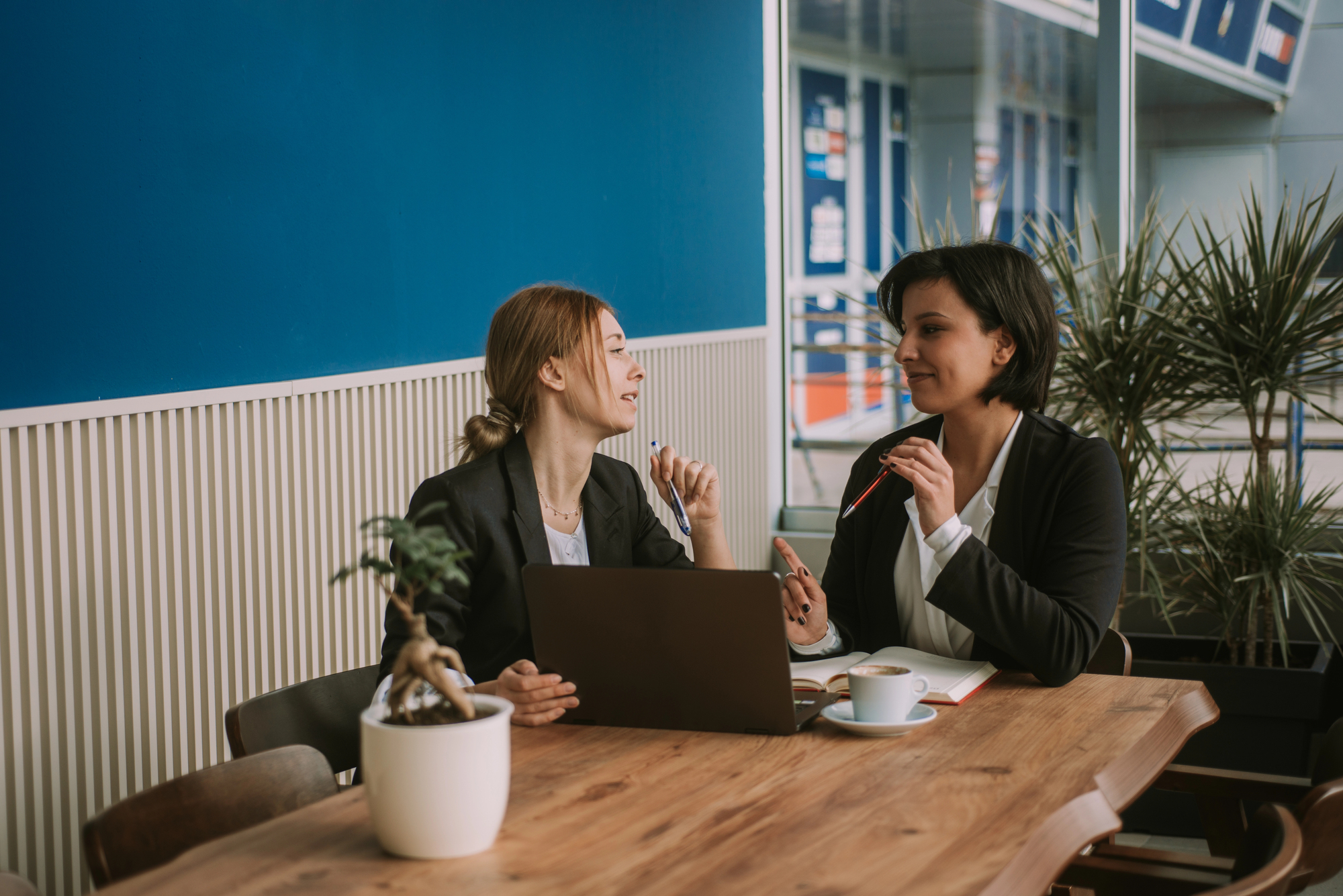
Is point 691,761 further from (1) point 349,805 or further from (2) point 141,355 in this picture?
(2) point 141,355

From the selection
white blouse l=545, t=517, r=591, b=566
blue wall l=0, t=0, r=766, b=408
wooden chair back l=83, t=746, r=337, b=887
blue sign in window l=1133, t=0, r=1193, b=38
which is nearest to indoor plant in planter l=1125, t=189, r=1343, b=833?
blue sign in window l=1133, t=0, r=1193, b=38

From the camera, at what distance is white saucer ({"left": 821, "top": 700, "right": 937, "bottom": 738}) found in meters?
1.66

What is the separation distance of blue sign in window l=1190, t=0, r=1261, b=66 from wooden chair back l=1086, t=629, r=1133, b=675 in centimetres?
320

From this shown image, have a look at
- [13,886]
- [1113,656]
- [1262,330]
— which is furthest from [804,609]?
[1262,330]

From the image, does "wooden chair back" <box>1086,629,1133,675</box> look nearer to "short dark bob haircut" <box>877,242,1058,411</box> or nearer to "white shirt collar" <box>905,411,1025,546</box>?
"white shirt collar" <box>905,411,1025,546</box>

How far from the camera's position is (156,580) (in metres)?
2.55

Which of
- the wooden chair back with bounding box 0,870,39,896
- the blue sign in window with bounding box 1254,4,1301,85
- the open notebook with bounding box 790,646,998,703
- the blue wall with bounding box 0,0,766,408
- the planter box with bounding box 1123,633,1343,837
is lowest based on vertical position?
the planter box with bounding box 1123,633,1343,837

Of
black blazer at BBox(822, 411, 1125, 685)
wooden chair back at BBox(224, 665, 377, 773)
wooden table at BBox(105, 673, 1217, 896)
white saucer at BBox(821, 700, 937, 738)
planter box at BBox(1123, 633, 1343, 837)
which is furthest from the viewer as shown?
planter box at BBox(1123, 633, 1343, 837)

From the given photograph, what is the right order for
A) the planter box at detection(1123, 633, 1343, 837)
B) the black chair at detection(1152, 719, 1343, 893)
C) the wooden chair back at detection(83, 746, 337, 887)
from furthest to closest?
1. the planter box at detection(1123, 633, 1343, 837)
2. the black chair at detection(1152, 719, 1343, 893)
3. the wooden chair back at detection(83, 746, 337, 887)

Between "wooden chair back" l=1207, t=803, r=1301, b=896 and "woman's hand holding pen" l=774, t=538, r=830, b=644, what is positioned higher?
"woman's hand holding pen" l=774, t=538, r=830, b=644

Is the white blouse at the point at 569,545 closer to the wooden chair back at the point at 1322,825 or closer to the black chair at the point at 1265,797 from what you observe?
the black chair at the point at 1265,797

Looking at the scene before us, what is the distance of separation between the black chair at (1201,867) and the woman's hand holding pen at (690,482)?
82cm

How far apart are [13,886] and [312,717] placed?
1.47 ft

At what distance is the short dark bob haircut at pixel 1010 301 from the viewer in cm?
225
